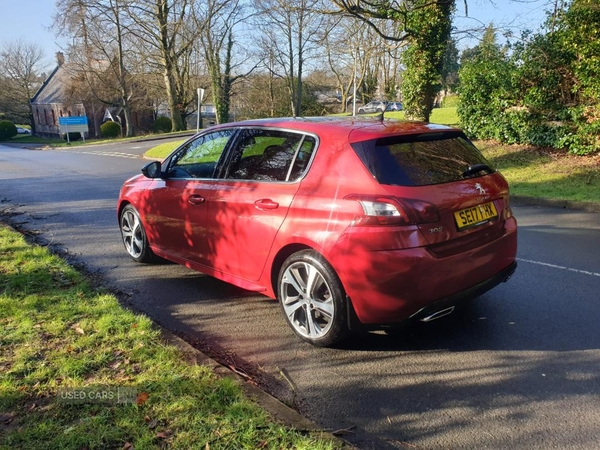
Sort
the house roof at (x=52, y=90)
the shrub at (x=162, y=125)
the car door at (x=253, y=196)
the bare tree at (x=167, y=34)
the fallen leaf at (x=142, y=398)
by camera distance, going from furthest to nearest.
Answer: the house roof at (x=52, y=90) < the shrub at (x=162, y=125) < the bare tree at (x=167, y=34) < the car door at (x=253, y=196) < the fallen leaf at (x=142, y=398)

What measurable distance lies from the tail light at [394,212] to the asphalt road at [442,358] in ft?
3.49

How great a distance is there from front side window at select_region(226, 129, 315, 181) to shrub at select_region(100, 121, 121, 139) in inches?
1866

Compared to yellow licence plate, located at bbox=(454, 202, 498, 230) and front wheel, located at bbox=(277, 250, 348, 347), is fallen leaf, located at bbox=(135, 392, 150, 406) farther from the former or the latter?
yellow licence plate, located at bbox=(454, 202, 498, 230)

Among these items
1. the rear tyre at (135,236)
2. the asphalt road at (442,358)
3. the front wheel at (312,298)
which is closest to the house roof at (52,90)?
the rear tyre at (135,236)

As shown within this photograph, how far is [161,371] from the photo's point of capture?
319 cm

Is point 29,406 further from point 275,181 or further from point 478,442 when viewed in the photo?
point 478,442

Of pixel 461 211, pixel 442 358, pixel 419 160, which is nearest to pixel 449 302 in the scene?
pixel 442 358

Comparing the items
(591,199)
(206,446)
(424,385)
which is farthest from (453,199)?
(591,199)

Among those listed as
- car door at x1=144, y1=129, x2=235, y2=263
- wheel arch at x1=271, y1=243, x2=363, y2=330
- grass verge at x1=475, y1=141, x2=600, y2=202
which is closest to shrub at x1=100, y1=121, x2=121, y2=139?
grass verge at x1=475, y1=141, x2=600, y2=202

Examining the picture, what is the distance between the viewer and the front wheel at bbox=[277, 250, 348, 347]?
351 cm

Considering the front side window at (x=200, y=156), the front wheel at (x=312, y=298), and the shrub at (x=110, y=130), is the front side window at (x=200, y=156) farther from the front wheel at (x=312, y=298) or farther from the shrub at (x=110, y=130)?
the shrub at (x=110, y=130)

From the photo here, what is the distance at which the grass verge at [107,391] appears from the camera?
99.5 inches

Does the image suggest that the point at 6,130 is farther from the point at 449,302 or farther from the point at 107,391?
the point at 449,302

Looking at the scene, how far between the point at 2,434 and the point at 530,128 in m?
14.6
